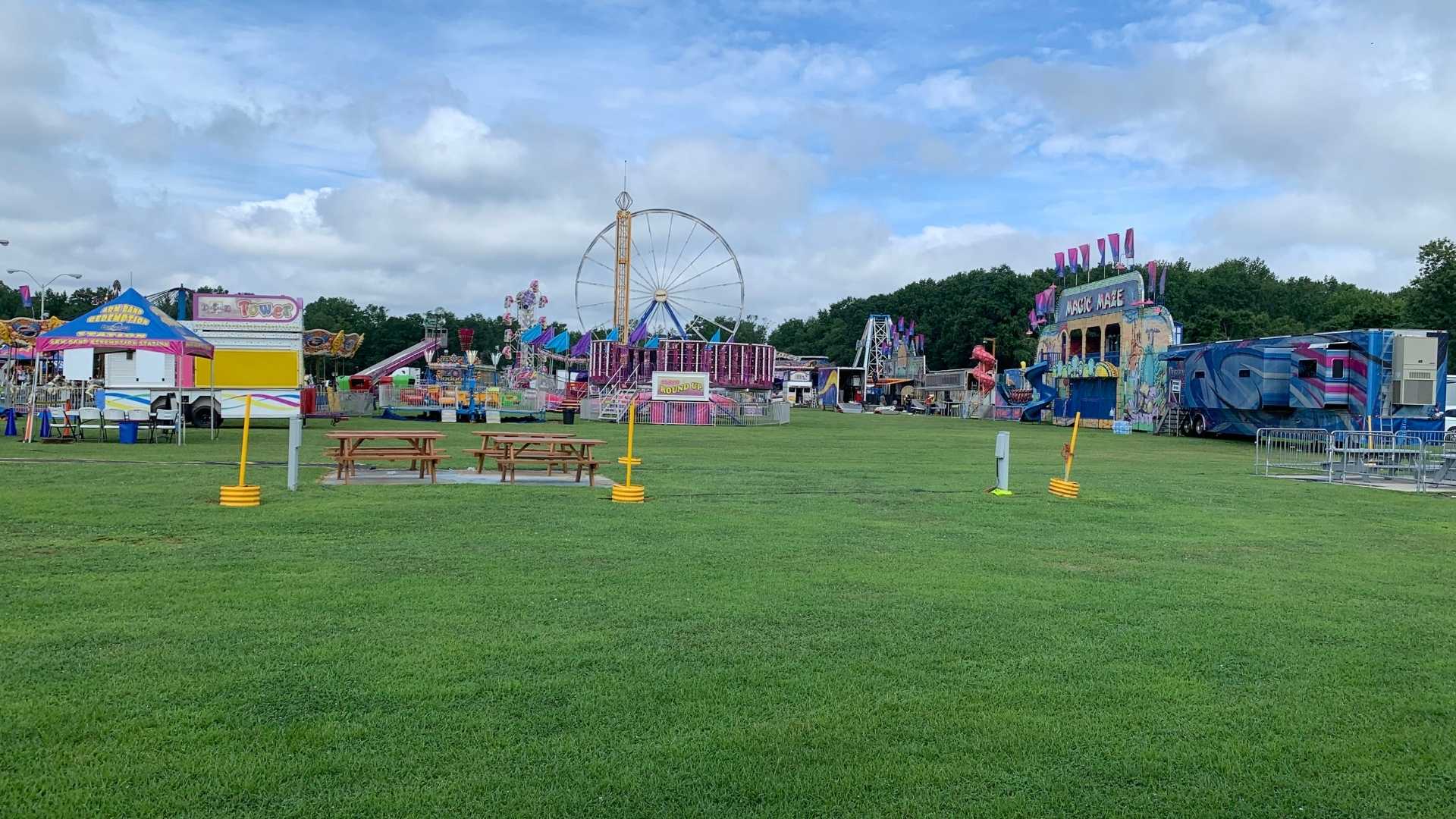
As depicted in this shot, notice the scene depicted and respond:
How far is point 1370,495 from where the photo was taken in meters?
16.1

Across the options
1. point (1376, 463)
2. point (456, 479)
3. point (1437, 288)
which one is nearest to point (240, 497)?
point (456, 479)

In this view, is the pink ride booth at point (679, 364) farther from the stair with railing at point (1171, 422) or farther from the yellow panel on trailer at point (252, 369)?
the yellow panel on trailer at point (252, 369)

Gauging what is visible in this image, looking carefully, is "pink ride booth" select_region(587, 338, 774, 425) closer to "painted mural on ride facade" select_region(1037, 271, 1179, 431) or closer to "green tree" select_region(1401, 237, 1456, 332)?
"painted mural on ride facade" select_region(1037, 271, 1179, 431)

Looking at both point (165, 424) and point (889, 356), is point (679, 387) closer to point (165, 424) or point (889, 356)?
point (165, 424)

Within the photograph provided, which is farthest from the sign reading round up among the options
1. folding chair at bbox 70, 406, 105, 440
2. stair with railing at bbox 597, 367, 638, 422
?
folding chair at bbox 70, 406, 105, 440

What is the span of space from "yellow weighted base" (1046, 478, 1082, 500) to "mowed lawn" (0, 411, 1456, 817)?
10.4 feet

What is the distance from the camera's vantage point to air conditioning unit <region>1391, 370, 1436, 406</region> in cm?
3186

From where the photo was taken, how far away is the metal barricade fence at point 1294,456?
20.9 metres

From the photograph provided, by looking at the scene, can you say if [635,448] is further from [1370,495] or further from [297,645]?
[297,645]

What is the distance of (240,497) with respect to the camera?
11.8 m

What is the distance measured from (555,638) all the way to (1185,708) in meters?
3.47

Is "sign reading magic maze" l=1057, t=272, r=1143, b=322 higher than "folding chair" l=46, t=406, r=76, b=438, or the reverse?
"sign reading magic maze" l=1057, t=272, r=1143, b=322

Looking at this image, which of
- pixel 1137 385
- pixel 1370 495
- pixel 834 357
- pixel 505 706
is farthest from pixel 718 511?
pixel 834 357

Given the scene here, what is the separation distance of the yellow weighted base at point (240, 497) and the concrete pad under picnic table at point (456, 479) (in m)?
1.99
